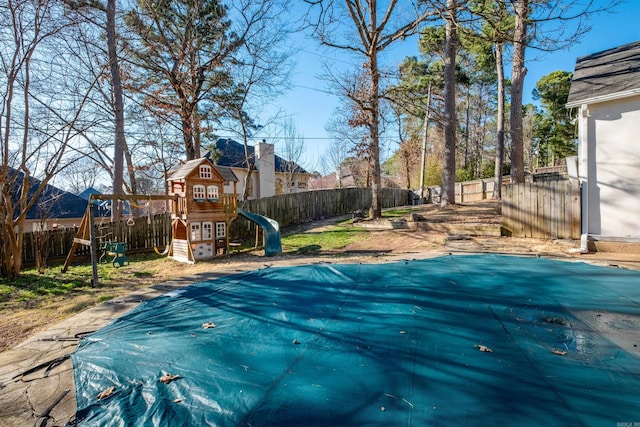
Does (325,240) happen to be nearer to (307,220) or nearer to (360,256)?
(360,256)

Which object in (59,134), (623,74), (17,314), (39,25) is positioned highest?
(39,25)

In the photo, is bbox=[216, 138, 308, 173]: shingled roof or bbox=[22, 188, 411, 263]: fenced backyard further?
bbox=[216, 138, 308, 173]: shingled roof

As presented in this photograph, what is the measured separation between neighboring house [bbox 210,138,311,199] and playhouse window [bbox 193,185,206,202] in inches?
500

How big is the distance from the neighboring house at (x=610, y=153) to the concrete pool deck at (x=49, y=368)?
191 inches

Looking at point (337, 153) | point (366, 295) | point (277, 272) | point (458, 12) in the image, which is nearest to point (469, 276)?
point (366, 295)

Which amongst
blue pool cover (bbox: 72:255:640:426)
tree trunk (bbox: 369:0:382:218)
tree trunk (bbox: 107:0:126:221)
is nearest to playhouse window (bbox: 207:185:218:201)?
tree trunk (bbox: 107:0:126:221)

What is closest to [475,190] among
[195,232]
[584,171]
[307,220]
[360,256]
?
[307,220]

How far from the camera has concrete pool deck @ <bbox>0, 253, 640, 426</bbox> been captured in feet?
7.17

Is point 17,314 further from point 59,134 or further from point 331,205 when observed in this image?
point 331,205

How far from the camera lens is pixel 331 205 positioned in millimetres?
18625

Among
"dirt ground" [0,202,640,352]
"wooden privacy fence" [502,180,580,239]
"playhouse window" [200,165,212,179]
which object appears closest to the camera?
"dirt ground" [0,202,640,352]

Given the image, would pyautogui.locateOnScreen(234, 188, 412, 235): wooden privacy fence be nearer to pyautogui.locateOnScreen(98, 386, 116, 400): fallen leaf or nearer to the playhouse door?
the playhouse door

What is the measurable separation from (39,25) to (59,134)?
7.17ft

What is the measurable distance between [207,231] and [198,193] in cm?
110
